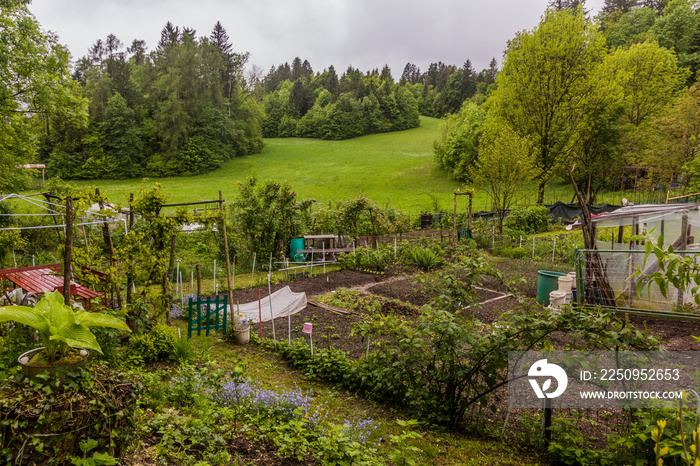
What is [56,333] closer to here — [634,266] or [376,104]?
[634,266]

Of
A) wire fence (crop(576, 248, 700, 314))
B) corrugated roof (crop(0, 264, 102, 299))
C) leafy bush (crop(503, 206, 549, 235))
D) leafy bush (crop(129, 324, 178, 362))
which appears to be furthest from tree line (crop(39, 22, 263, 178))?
wire fence (crop(576, 248, 700, 314))

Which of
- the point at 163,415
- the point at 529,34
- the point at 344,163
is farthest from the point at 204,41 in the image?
the point at 163,415

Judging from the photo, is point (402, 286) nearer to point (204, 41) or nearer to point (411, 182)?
point (411, 182)

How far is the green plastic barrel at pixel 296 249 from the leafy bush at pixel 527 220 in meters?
10.7

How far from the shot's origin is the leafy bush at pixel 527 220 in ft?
62.8

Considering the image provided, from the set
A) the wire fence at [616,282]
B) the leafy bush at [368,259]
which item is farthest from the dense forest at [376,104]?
the leafy bush at [368,259]

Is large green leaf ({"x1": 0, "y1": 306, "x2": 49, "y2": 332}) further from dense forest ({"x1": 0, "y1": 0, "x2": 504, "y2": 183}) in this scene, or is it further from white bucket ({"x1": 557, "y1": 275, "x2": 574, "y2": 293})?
dense forest ({"x1": 0, "y1": 0, "x2": 504, "y2": 183})

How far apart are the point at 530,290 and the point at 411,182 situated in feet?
86.4

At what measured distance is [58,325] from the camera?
8.05 feet

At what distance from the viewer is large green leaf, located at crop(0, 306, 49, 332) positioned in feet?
7.30

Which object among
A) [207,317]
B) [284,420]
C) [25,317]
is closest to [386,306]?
[207,317]

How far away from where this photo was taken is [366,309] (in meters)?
8.88

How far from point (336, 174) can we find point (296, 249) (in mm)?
25198

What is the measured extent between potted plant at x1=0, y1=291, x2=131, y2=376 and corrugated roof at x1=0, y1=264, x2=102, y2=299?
4.27m
